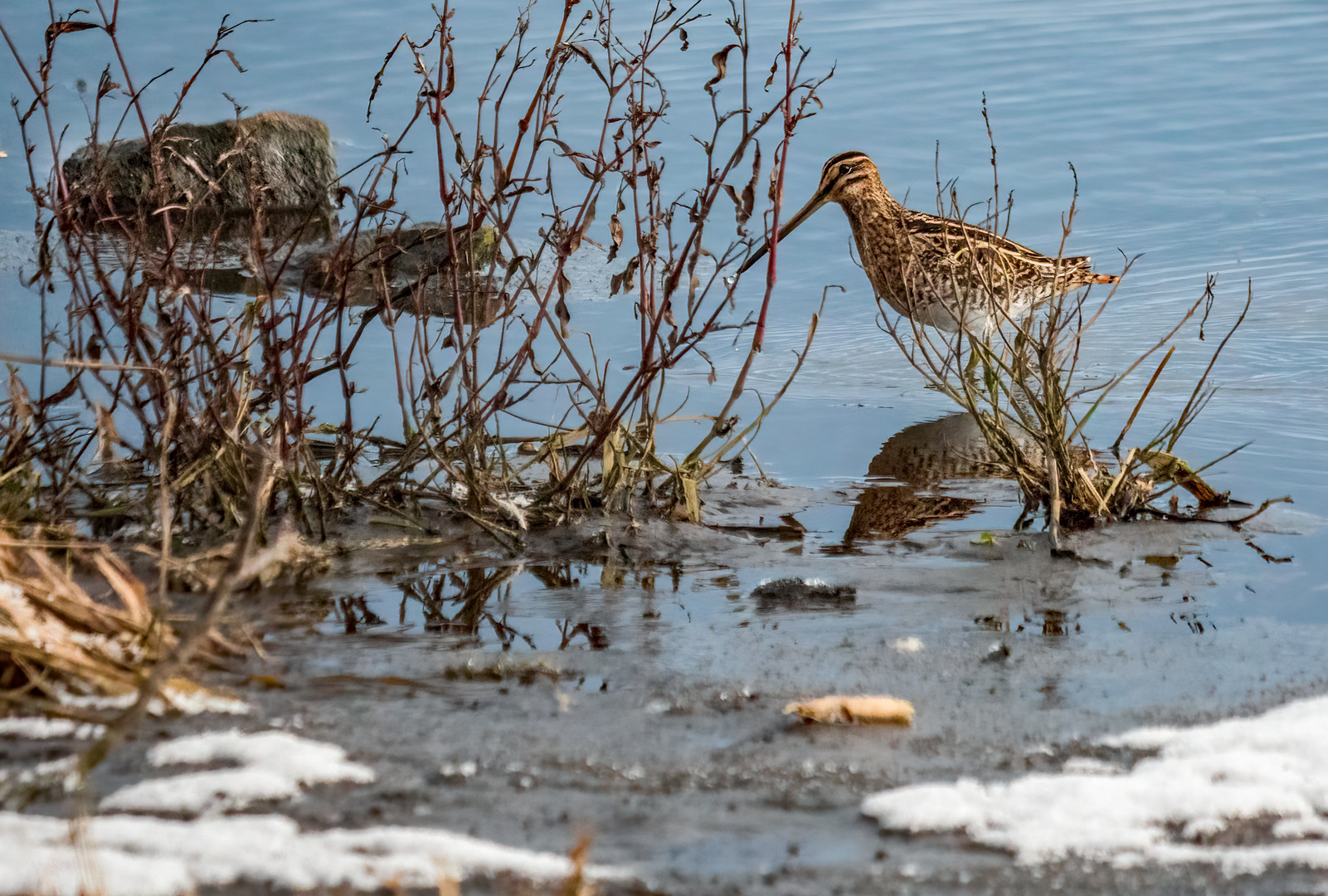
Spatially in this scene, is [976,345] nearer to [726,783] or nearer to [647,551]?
[647,551]

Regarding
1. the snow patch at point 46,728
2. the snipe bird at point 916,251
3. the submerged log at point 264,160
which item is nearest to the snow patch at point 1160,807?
the snow patch at point 46,728

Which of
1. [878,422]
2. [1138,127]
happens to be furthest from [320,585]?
[1138,127]

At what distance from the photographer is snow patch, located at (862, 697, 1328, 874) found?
2.45m

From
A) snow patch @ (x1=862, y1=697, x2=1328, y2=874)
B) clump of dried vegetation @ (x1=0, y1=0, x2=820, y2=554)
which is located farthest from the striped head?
snow patch @ (x1=862, y1=697, x2=1328, y2=874)

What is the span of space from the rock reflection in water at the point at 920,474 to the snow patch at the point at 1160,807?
1.77 meters

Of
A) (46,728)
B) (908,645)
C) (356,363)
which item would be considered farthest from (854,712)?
(356,363)

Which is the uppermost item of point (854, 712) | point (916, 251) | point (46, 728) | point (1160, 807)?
point (916, 251)

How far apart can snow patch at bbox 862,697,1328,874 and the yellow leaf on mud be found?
315 mm

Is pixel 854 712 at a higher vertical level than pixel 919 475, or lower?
lower

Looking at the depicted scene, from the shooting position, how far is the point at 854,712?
300cm

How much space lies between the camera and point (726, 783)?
2711mm

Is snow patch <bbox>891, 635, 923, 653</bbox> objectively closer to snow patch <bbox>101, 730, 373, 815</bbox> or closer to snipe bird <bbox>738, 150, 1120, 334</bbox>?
snow patch <bbox>101, 730, 373, 815</bbox>

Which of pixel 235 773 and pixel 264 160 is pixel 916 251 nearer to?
pixel 235 773

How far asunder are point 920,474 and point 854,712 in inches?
93.7
